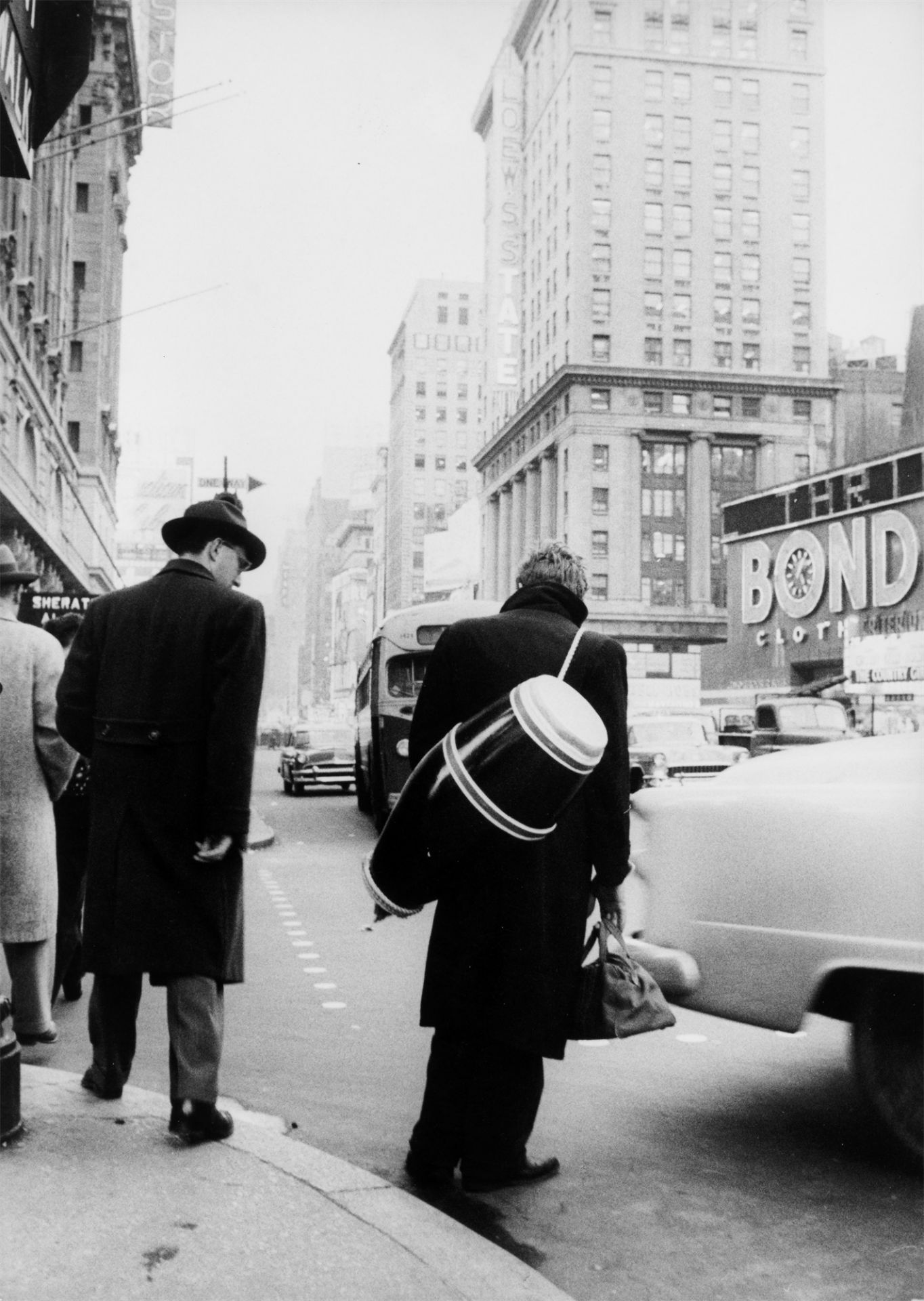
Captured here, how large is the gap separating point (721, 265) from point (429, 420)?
27833 mm

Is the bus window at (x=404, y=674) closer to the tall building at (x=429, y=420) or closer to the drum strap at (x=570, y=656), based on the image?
the drum strap at (x=570, y=656)

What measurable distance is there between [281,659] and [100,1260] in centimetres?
15808

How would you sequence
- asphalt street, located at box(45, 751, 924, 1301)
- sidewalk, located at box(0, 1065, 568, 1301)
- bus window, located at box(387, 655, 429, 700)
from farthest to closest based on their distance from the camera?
bus window, located at box(387, 655, 429, 700)
asphalt street, located at box(45, 751, 924, 1301)
sidewalk, located at box(0, 1065, 568, 1301)

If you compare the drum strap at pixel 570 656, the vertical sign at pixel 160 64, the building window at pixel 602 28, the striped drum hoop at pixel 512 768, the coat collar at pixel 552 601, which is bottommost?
the striped drum hoop at pixel 512 768

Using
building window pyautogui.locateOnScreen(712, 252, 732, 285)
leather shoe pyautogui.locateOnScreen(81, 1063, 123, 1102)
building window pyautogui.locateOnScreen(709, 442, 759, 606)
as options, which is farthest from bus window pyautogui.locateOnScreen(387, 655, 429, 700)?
building window pyautogui.locateOnScreen(712, 252, 732, 285)

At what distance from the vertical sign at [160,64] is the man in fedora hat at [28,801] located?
4.31 metres

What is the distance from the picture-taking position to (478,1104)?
378 centimetres

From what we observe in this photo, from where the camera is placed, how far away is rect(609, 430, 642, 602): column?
93.5 meters

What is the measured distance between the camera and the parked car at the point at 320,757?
2898cm

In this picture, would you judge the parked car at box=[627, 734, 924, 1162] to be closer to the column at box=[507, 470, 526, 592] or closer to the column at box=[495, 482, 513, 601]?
the column at box=[507, 470, 526, 592]

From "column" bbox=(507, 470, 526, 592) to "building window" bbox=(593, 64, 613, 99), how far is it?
94.8 feet

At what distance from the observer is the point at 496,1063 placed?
12.3 feet

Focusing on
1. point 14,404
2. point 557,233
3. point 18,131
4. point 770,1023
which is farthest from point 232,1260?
point 557,233

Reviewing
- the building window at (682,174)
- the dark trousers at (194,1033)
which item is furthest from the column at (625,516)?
the dark trousers at (194,1033)
